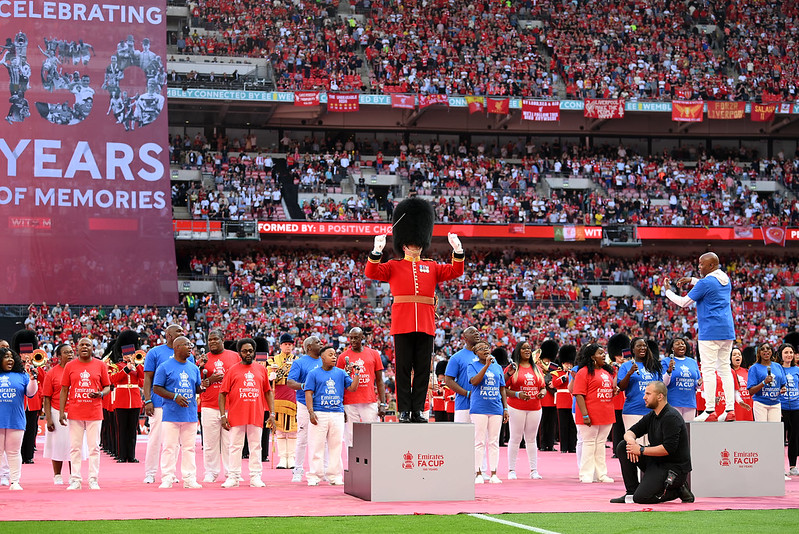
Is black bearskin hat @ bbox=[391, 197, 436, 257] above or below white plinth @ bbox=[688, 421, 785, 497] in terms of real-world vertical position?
above

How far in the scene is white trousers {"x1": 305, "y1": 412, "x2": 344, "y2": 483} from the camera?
12695 mm

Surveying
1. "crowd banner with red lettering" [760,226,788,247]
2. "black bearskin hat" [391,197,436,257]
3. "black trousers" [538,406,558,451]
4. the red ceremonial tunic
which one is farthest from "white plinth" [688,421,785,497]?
"crowd banner with red lettering" [760,226,788,247]

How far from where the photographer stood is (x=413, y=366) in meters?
10.6

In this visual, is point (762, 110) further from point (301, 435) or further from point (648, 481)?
point (648, 481)

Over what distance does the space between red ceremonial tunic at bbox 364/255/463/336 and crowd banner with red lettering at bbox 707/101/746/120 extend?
111 ft

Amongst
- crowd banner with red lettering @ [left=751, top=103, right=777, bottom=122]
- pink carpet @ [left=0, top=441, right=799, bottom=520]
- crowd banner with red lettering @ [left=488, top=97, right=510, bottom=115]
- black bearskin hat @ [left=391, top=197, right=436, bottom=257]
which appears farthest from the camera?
crowd banner with red lettering @ [left=751, top=103, right=777, bottom=122]

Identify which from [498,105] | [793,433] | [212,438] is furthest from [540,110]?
[212,438]

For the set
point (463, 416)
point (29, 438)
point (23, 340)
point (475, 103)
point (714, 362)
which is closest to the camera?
point (714, 362)

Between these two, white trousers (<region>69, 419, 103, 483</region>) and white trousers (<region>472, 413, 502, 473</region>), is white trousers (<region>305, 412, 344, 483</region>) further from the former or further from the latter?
white trousers (<region>69, 419, 103, 483</region>)

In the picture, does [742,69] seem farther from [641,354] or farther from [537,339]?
[641,354]

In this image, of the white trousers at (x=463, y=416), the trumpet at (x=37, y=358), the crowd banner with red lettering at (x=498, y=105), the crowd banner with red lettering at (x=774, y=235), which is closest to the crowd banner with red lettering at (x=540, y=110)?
the crowd banner with red lettering at (x=498, y=105)

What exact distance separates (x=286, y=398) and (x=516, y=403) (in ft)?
12.6

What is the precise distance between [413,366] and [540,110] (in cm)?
3150

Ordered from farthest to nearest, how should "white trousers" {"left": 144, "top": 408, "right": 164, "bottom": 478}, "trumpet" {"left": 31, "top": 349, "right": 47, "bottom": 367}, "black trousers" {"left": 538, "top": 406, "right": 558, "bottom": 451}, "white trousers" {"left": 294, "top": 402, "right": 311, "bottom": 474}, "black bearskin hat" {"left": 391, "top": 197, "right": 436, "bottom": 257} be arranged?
"black trousers" {"left": 538, "top": 406, "right": 558, "bottom": 451}
"trumpet" {"left": 31, "top": 349, "right": 47, "bottom": 367}
"white trousers" {"left": 294, "top": 402, "right": 311, "bottom": 474}
"white trousers" {"left": 144, "top": 408, "right": 164, "bottom": 478}
"black bearskin hat" {"left": 391, "top": 197, "right": 436, "bottom": 257}
